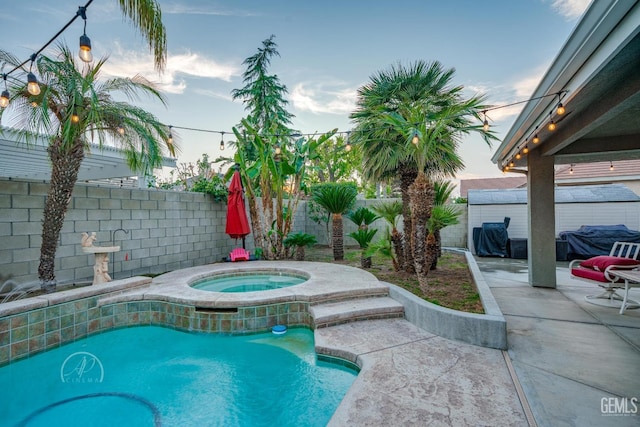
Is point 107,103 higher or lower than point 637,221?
higher

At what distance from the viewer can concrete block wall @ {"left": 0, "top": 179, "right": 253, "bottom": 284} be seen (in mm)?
4707

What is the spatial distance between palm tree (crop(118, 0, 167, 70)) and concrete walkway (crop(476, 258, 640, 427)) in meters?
5.78

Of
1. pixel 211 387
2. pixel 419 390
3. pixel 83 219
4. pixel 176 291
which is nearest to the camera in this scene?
pixel 419 390

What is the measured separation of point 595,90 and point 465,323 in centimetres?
309

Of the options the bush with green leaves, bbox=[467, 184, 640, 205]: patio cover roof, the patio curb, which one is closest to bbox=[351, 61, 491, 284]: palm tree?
the patio curb

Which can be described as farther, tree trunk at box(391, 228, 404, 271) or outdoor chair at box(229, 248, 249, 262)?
outdoor chair at box(229, 248, 249, 262)

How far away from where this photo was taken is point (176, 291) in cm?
493

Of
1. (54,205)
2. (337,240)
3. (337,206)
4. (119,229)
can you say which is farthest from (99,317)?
(337,206)

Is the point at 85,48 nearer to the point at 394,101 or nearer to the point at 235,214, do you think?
the point at 235,214

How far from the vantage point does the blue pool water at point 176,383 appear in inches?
105

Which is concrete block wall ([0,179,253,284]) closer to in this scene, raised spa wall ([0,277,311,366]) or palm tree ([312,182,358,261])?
raised spa wall ([0,277,311,366])

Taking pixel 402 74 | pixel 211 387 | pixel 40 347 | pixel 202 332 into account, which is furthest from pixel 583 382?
pixel 402 74

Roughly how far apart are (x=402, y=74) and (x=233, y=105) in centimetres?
1432

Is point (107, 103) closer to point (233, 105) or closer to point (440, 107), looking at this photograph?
point (440, 107)
